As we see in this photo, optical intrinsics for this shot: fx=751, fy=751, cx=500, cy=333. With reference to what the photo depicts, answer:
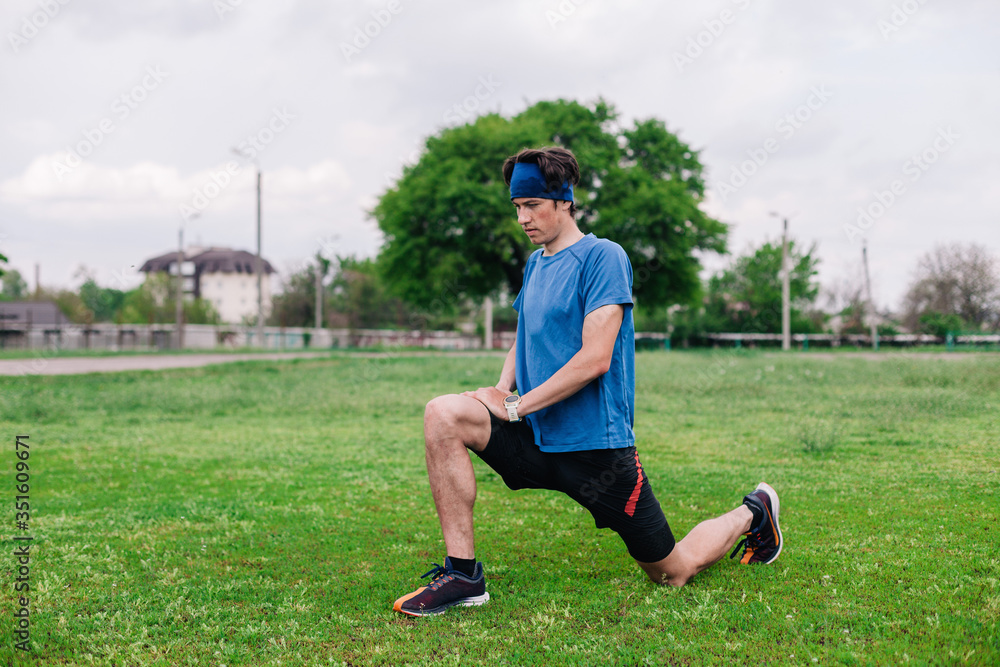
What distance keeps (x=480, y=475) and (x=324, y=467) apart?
1.51 metres

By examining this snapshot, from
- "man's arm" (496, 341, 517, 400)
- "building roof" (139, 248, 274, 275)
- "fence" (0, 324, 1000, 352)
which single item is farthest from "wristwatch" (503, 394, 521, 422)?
"building roof" (139, 248, 274, 275)

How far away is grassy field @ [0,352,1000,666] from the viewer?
2.77m

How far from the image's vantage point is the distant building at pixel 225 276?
105 metres

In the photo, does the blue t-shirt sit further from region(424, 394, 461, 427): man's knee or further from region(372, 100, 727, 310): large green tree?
region(372, 100, 727, 310): large green tree

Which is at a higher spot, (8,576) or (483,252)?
(483,252)

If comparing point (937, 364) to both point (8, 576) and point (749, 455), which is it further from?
point (8, 576)

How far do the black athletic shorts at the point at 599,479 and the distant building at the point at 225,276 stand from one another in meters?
106

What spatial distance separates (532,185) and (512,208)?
78.0ft

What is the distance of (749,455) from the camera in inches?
281

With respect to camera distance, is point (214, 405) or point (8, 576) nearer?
point (8, 576)

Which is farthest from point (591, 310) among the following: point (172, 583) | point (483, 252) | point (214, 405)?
point (483, 252)

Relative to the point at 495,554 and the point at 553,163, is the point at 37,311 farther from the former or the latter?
the point at 553,163

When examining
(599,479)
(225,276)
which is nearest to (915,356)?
(599,479)

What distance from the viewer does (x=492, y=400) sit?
318 centimetres
